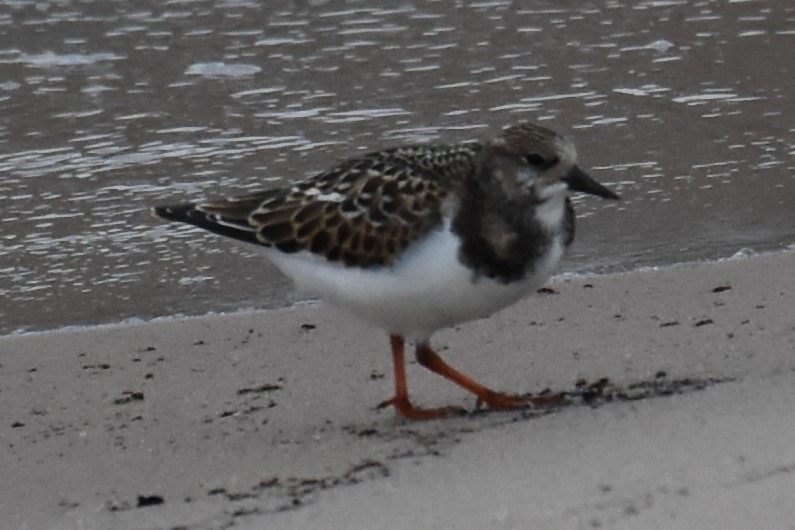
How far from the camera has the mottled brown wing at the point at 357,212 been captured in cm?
412

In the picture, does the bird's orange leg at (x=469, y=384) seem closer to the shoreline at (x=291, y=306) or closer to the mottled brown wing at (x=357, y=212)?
the mottled brown wing at (x=357, y=212)

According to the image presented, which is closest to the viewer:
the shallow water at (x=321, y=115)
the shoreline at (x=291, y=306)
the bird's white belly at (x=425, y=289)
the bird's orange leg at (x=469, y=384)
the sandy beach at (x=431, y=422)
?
the sandy beach at (x=431, y=422)

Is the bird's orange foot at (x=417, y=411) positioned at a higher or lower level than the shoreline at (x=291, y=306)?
higher

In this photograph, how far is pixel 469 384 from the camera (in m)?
4.33

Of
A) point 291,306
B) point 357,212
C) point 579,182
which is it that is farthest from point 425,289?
point 291,306

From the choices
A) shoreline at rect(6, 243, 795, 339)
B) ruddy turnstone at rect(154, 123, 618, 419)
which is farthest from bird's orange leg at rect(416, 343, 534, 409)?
shoreline at rect(6, 243, 795, 339)

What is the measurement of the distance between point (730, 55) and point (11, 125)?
11.4ft

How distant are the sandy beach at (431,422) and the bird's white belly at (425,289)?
0.88 ft

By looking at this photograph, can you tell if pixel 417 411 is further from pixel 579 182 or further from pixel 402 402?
pixel 579 182

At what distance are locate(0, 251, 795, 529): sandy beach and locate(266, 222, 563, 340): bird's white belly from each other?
0.27m

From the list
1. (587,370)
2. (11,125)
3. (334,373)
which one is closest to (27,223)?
(11,125)

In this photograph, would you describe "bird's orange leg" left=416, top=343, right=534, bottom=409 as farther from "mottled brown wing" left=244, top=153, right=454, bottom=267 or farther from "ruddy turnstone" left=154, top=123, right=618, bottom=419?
"mottled brown wing" left=244, top=153, right=454, bottom=267

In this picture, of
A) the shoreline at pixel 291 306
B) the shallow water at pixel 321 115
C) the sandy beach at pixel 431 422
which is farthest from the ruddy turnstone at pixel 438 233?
the shallow water at pixel 321 115

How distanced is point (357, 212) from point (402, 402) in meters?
0.52
